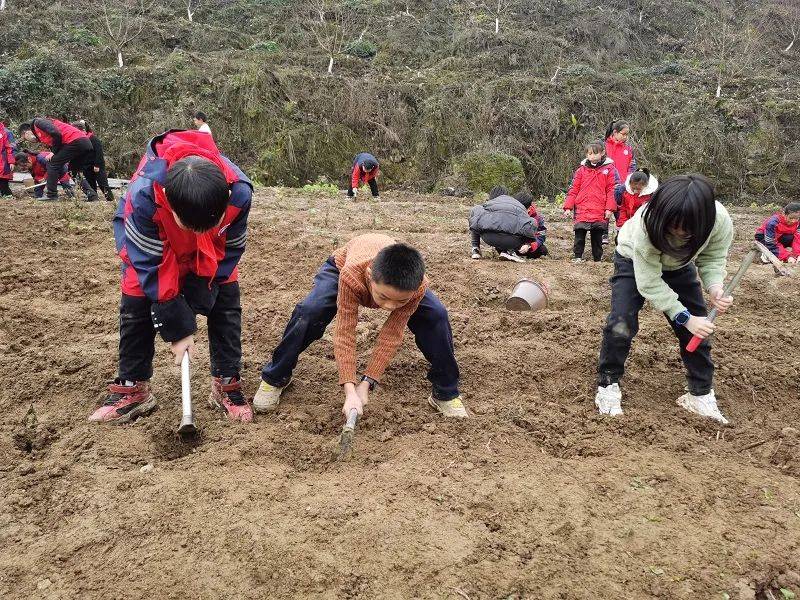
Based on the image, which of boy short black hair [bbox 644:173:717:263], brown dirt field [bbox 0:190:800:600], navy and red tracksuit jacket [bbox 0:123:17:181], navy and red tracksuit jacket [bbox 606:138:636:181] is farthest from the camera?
navy and red tracksuit jacket [bbox 0:123:17:181]

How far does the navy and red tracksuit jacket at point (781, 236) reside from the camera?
286 inches

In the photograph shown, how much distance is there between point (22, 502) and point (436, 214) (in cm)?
810

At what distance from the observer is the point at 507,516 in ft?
8.21

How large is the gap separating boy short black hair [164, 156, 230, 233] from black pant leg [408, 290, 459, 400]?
115 cm

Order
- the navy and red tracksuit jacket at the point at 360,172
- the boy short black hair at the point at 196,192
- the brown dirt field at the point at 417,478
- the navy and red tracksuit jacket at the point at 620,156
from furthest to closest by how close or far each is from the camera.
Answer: the navy and red tracksuit jacket at the point at 360,172, the navy and red tracksuit jacket at the point at 620,156, the boy short black hair at the point at 196,192, the brown dirt field at the point at 417,478

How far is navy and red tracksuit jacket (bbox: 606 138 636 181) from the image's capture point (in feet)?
25.2

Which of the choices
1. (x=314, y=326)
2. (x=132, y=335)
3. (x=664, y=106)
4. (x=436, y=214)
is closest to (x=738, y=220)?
(x=436, y=214)

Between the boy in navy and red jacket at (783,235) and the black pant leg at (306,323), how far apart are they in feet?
20.7

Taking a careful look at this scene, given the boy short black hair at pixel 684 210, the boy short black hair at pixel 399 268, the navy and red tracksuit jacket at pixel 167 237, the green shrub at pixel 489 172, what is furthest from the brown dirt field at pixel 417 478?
the green shrub at pixel 489 172

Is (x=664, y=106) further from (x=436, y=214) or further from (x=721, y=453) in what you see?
(x=721, y=453)

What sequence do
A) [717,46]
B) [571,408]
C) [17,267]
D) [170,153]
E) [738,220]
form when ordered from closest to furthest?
[170,153], [571,408], [17,267], [738,220], [717,46]

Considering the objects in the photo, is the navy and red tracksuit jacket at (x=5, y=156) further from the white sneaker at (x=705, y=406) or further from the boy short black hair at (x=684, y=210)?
the white sneaker at (x=705, y=406)

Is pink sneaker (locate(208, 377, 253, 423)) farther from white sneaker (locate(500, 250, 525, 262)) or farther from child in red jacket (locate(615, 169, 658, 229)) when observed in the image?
child in red jacket (locate(615, 169, 658, 229))

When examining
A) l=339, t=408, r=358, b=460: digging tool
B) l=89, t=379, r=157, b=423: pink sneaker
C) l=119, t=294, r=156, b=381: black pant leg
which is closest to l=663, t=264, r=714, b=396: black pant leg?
l=339, t=408, r=358, b=460: digging tool
